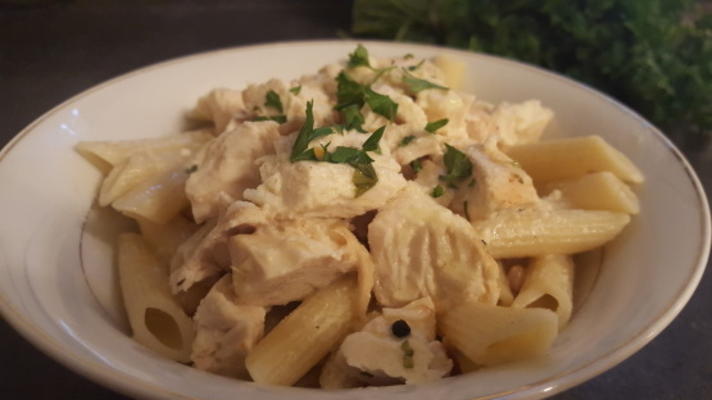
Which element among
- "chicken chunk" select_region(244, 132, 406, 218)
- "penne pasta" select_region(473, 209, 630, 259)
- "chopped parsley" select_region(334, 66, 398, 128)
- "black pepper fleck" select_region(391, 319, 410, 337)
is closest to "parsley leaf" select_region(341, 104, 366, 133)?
"chopped parsley" select_region(334, 66, 398, 128)

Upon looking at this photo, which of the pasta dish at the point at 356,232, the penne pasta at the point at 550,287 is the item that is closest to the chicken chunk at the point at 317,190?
the pasta dish at the point at 356,232

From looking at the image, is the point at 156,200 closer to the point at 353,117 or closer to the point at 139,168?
the point at 139,168

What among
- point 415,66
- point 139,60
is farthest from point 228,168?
point 139,60

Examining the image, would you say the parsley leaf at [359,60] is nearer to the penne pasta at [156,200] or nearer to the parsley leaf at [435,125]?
the parsley leaf at [435,125]

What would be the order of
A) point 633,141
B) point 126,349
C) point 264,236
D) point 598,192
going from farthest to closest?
point 633,141 → point 598,192 → point 264,236 → point 126,349

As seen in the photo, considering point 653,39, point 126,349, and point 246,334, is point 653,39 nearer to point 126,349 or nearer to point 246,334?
point 246,334

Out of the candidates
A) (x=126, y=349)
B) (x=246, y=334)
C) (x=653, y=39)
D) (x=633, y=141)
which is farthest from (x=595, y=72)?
(x=126, y=349)
